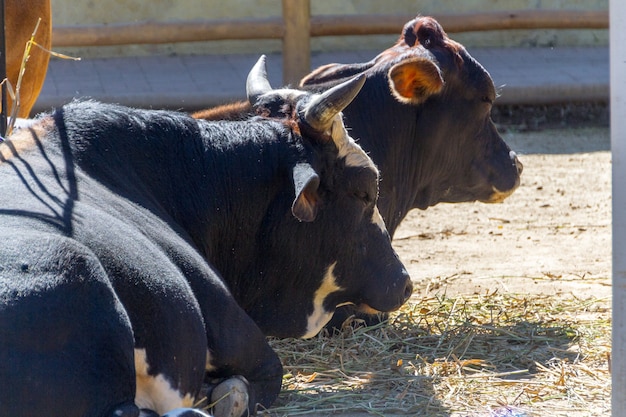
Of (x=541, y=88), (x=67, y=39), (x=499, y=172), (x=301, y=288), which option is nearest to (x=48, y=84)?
(x=67, y=39)

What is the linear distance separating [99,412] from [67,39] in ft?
26.8

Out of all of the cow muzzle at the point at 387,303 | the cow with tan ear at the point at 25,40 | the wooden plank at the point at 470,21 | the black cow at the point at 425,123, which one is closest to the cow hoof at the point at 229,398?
the cow muzzle at the point at 387,303

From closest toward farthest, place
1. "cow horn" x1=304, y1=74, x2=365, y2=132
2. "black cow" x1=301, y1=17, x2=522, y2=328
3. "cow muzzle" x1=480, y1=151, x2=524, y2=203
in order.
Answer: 1. "cow horn" x1=304, y1=74, x2=365, y2=132
2. "black cow" x1=301, y1=17, x2=522, y2=328
3. "cow muzzle" x1=480, y1=151, x2=524, y2=203

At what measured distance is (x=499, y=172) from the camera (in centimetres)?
564

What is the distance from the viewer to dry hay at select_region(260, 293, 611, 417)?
4152mm

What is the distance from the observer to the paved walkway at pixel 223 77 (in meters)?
10.6

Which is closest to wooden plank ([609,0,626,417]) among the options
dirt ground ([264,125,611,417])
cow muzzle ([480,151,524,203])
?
dirt ground ([264,125,611,417])

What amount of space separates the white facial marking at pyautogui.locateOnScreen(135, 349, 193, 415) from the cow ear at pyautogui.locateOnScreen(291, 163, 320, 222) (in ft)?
2.64

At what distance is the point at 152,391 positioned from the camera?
10.3 feet

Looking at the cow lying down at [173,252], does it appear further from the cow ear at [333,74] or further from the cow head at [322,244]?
the cow ear at [333,74]

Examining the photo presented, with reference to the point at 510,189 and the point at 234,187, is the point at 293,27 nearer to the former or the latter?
the point at 510,189

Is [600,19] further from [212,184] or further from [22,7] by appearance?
[212,184]

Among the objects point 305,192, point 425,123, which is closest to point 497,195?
point 425,123

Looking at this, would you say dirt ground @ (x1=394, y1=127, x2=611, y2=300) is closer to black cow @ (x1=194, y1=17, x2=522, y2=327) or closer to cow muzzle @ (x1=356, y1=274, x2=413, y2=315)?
black cow @ (x1=194, y1=17, x2=522, y2=327)
